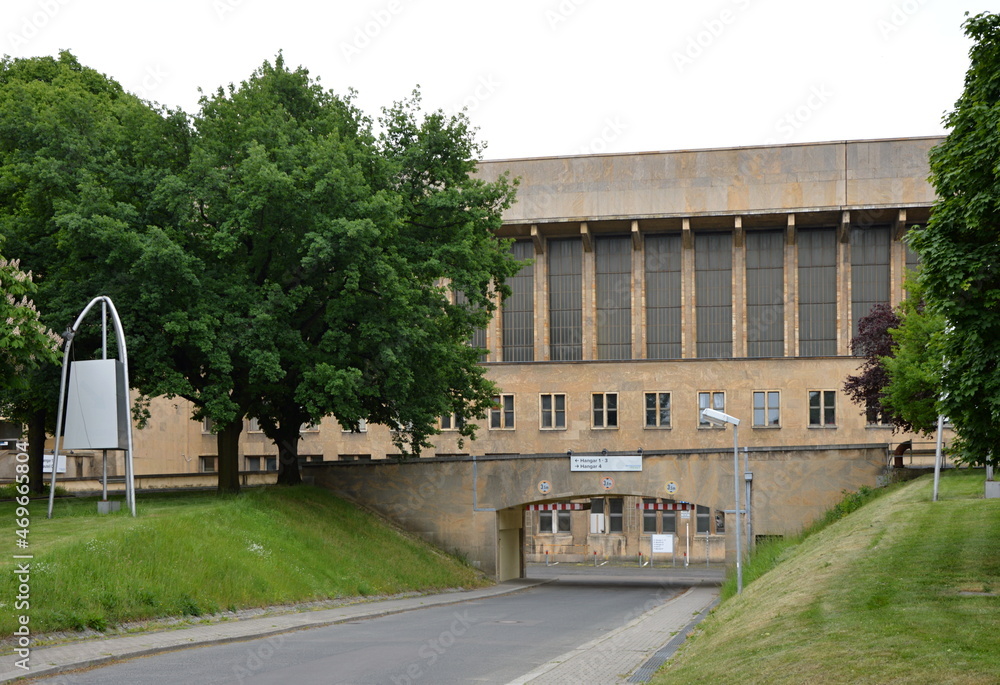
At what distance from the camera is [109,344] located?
34844 millimetres

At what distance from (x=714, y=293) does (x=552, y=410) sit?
11935mm

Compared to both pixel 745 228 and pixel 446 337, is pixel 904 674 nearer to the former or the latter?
pixel 446 337

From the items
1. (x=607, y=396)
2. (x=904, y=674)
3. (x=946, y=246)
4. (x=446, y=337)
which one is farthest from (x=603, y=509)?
(x=904, y=674)

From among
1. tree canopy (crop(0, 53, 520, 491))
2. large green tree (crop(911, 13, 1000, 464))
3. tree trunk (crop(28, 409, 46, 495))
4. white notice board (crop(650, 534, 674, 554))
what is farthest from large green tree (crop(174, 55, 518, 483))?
white notice board (crop(650, 534, 674, 554))

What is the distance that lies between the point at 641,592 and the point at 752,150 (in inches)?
1236

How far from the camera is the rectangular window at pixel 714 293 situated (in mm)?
67188

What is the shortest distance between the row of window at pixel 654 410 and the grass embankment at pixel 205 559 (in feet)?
75.9

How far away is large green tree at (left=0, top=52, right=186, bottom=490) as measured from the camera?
3375cm

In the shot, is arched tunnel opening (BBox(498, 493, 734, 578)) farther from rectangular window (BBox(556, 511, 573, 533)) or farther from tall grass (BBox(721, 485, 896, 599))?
tall grass (BBox(721, 485, 896, 599))

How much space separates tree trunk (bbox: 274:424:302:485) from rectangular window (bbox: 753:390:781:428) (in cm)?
2940

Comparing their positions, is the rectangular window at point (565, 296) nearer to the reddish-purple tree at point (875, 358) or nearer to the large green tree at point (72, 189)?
the reddish-purple tree at point (875, 358)

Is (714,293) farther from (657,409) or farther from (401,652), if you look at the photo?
(401,652)

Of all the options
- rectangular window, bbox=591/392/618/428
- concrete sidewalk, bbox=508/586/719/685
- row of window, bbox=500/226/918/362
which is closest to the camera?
concrete sidewalk, bbox=508/586/719/685

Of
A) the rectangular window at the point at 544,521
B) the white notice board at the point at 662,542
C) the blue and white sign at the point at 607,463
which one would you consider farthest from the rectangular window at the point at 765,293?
the blue and white sign at the point at 607,463
